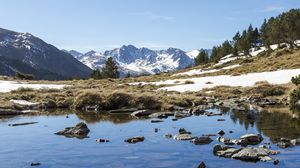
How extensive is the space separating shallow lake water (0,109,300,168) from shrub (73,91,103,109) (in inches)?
418

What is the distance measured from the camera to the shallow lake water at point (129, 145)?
2084 cm

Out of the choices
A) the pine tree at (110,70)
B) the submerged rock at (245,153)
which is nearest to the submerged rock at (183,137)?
the submerged rock at (245,153)

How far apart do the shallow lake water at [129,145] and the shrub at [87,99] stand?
1061 cm

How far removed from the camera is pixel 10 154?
22.9m

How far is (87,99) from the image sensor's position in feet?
172

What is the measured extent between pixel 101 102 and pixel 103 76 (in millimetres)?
109242

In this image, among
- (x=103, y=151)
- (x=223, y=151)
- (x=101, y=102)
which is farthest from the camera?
(x=101, y=102)

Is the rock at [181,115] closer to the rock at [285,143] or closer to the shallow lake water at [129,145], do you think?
the shallow lake water at [129,145]

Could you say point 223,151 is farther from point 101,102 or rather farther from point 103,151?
point 101,102

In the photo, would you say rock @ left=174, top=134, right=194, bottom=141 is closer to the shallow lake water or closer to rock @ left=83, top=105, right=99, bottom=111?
the shallow lake water

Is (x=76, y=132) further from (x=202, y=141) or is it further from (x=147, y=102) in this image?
(x=147, y=102)

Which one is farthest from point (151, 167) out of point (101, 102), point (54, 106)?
point (54, 106)

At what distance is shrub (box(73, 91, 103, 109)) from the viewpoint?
170 feet

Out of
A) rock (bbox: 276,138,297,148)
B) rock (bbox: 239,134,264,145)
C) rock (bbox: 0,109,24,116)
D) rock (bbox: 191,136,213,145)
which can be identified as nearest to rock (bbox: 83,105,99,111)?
rock (bbox: 0,109,24,116)
